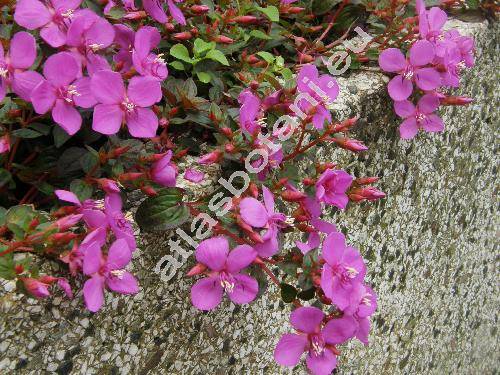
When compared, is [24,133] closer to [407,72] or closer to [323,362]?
[323,362]

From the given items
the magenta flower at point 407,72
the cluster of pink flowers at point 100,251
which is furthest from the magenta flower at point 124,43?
the magenta flower at point 407,72

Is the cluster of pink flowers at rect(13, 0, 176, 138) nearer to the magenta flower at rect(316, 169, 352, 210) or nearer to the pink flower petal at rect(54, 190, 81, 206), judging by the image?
the pink flower petal at rect(54, 190, 81, 206)

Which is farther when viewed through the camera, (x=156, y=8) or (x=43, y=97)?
(x=156, y=8)

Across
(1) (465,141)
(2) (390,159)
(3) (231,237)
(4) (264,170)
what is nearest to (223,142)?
(4) (264,170)

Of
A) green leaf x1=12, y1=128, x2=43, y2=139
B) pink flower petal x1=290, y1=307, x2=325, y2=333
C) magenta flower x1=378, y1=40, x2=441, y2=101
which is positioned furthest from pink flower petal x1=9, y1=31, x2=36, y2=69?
magenta flower x1=378, y1=40, x2=441, y2=101

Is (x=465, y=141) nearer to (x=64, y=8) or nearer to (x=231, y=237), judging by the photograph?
(x=231, y=237)

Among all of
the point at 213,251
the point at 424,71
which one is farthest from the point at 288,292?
the point at 424,71
